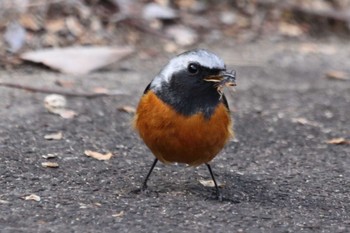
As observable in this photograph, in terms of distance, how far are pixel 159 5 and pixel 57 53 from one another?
1.93m

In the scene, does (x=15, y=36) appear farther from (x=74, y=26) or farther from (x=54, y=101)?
(x=54, y=101)

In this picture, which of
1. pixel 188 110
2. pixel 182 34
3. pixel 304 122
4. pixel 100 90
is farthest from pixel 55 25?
pixel 188 110

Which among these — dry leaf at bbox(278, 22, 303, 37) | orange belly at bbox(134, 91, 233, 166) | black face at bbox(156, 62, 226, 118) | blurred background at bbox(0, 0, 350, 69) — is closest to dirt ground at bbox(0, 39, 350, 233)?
orange belly at bbox(134, 91, 233, 166)

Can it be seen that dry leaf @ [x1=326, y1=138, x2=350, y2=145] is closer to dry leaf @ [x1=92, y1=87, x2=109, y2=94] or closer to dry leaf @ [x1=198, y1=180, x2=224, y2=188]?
dry leaf @ [x1=198, y1=180, x2=224, y2=188]

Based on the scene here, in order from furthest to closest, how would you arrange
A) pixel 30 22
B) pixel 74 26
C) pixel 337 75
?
pixel 337 75 → pixel 74 26 → pixel 30 22

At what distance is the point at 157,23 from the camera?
934 centimetres

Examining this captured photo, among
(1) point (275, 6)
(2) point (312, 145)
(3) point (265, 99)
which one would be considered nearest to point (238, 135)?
(2) point (312, 145)

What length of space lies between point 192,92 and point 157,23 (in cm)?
438

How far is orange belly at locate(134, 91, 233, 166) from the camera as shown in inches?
196

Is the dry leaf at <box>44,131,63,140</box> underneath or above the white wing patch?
underneath

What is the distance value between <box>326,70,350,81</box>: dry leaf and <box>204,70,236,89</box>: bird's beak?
383 cm

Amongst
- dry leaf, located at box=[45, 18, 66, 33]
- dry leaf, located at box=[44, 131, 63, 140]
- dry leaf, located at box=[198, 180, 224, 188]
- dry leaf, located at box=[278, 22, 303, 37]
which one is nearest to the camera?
dry leaf, located at box=[198, 180, 224, 188]

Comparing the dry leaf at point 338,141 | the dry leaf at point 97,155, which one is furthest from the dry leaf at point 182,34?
the dry leaf at point 97,155

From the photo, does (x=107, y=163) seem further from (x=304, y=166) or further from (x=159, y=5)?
(x=159, y=5)
